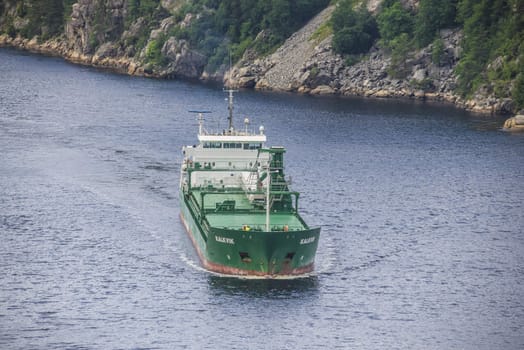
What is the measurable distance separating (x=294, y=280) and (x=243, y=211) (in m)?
13.9

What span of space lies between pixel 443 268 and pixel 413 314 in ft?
46.8

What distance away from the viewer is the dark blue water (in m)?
98.7

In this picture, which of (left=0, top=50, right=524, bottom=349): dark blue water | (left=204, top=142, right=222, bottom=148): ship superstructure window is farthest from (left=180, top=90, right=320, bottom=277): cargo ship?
(left=0, top=50, right=524, bottom=349): dark blue water

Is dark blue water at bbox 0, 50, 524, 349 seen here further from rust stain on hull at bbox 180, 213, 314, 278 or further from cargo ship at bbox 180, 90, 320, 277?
cargo ship at bbox 180, 90, 320, 277

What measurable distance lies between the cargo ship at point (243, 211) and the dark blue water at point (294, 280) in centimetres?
183

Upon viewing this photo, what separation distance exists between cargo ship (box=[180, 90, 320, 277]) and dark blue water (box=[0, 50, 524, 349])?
1.83m

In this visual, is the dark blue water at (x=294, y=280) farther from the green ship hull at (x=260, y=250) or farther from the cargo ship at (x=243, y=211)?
the cargo ship at (x=243, y=211)

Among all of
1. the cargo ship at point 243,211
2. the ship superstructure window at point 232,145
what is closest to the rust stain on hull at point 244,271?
the cargo ship at point 243,211

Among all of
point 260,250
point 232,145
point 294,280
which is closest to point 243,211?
point 260,250

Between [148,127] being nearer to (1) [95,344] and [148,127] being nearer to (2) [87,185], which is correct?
(2) [87,185]

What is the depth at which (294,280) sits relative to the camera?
11000 centimetres

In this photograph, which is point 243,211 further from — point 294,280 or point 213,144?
point 213,144

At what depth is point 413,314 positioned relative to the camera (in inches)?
4058

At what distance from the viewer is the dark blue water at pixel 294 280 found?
98688mm
